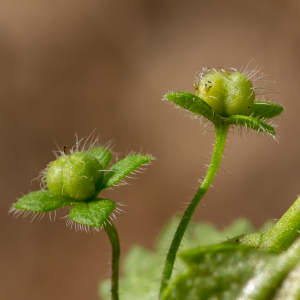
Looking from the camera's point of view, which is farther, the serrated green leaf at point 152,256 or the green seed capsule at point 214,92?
the serrated green leaf at point 152,256

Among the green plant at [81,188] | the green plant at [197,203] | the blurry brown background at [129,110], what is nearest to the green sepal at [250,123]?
the green plant at [197,203]

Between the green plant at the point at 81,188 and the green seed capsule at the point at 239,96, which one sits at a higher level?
the green seed capsule at the point at 239,96

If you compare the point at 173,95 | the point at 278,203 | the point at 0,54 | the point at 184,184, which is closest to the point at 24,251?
the point at 184,184

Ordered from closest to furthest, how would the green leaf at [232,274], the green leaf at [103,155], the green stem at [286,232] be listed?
1. the green leaf at [232,274]
2. the green stem at [286,232]
3. the green leaf at [103,155]

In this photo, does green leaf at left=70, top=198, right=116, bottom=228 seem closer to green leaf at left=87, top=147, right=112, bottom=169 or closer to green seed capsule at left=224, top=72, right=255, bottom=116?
green leaf at left=87, top=147, right=112, bottom=169

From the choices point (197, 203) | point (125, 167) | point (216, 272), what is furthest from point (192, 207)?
point (216, 272)

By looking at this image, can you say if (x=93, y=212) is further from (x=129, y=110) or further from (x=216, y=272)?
(x=129, y=110)

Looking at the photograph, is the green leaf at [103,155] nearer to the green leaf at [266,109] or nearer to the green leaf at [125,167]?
the green leaf at [125,167]

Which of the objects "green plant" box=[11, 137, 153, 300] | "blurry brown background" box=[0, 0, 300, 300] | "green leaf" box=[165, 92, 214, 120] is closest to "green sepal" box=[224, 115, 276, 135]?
"green leaf" box=[165, 92, 214, 120]
